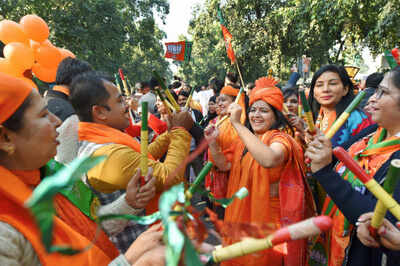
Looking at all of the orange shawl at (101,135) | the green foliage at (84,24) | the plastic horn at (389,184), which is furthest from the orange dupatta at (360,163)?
the green foliage at (84,24)

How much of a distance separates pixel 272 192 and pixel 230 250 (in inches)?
66.6

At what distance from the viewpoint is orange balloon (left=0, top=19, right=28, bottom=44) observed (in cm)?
373

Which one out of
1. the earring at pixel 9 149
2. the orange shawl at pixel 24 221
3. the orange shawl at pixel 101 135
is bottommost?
the orange shawl at pixel 24 221

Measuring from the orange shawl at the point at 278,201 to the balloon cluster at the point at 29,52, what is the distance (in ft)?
8.88

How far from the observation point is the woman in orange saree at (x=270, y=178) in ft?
6.82

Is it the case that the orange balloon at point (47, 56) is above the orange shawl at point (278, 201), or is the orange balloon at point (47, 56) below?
above

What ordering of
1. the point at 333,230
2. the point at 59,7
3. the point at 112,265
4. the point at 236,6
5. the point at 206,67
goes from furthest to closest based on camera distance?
the point at 206,67, the point at 236,6, the point at 59,7, the point at 333,230, the point at 112,265

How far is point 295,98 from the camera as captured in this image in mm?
3539

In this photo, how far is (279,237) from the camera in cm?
67

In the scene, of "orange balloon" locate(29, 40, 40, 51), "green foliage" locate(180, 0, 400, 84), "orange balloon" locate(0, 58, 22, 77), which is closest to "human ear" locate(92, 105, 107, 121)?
"orange balloon" locate(0, 58, 22, 77)

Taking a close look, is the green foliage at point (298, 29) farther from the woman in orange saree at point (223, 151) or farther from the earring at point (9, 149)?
the earring at point (9, 149)

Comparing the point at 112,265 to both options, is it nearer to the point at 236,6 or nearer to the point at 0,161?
the point at 0,161

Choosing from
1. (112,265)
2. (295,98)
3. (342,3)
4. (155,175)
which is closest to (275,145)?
(155,175)

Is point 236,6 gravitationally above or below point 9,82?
above
